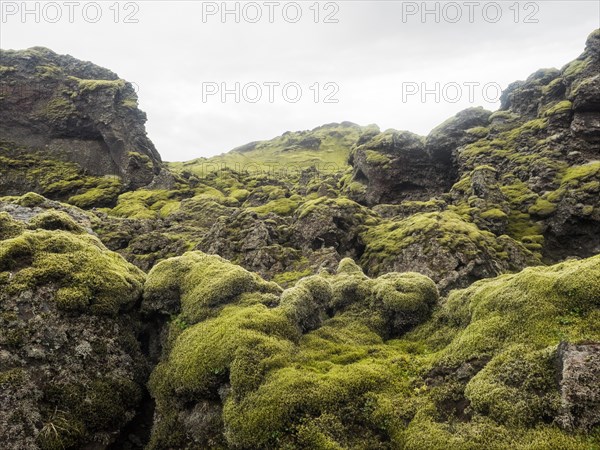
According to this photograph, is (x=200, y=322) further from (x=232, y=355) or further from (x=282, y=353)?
(x=282, y=353)

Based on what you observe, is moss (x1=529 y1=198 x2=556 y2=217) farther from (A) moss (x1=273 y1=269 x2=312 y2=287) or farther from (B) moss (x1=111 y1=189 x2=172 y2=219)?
(B) moss (x1=111 y1=189 x2=172 y2=219)

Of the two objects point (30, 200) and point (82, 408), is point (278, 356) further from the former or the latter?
point (30, 200)

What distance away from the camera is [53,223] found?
56.1 feet

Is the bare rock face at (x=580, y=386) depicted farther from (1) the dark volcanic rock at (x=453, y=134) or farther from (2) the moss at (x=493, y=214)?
(1) the dark volcanic rock at (x=453, y=134)

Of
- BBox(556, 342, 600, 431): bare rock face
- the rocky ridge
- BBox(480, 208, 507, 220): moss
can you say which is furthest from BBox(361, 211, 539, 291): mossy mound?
BBox(556, 342, 600, 431): bare rock face

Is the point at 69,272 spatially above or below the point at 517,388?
above

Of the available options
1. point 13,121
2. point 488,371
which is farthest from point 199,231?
point 13,121

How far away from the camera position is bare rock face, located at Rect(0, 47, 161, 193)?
317ft

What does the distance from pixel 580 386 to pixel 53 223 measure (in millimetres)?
19392

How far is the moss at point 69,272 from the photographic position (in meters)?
12.9

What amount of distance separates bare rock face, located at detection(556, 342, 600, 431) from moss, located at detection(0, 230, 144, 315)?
44.5ft

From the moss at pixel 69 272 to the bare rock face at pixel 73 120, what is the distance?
8433cm

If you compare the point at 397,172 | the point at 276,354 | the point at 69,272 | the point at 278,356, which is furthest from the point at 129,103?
the point at 278,356

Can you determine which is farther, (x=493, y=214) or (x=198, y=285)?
(x=493, y=214)
